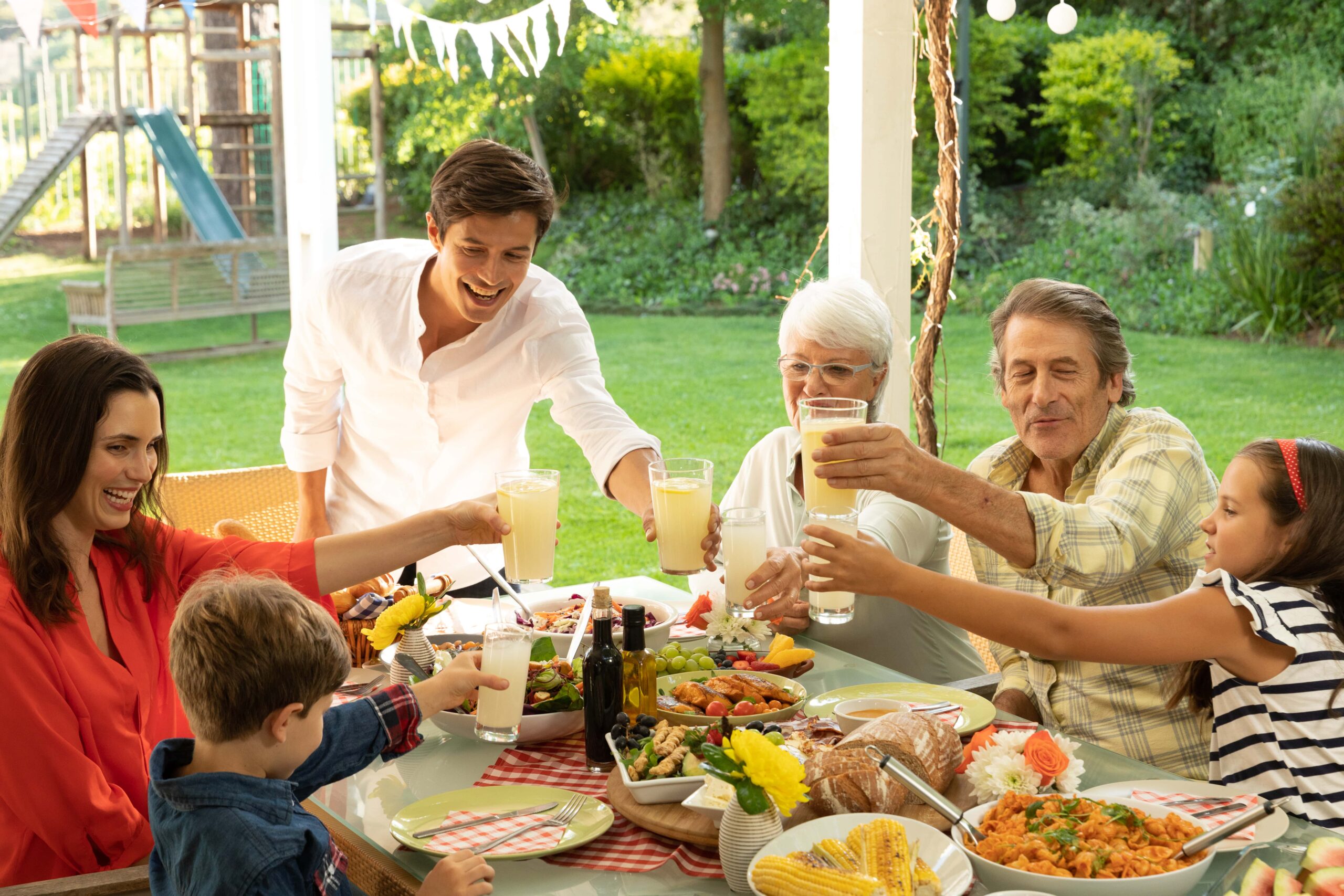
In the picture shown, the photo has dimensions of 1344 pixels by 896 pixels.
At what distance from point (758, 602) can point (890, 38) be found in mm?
1879

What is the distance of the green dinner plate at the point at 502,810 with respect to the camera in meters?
1.70

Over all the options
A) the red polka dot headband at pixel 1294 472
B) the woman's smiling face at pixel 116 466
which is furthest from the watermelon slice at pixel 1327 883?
the woman's smiling face at pixel 116 466

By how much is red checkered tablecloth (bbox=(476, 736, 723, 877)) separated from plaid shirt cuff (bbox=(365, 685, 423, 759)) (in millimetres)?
134

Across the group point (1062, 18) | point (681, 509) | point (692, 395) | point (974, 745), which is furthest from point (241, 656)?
point (692, 395)

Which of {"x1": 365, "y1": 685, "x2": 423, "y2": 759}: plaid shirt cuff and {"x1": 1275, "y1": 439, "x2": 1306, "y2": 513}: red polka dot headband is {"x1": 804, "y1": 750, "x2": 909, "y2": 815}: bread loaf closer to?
{"x1": 365, "y1": 685, "x2": 423, "y2": 759}: plaid shirt cuff

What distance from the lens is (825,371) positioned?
9.14 ft

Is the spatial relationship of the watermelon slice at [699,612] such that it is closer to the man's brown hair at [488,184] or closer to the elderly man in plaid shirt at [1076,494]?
the elderly man in plaid shirt at [1076,494]

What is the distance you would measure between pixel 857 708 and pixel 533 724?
0.53 meters

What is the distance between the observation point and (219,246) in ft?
33.0

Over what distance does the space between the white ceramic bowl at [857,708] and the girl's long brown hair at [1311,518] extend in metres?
0.66

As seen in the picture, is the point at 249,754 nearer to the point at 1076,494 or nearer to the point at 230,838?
the point at 230,838

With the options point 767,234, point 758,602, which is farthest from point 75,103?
point 758,602

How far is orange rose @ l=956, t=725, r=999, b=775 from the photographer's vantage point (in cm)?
188

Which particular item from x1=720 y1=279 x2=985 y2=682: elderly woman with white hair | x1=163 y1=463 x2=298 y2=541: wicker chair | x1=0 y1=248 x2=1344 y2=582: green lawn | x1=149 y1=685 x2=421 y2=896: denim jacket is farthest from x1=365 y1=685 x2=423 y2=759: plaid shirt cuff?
x1=0 y1=248 x2=1344 y2=582: green lawn
